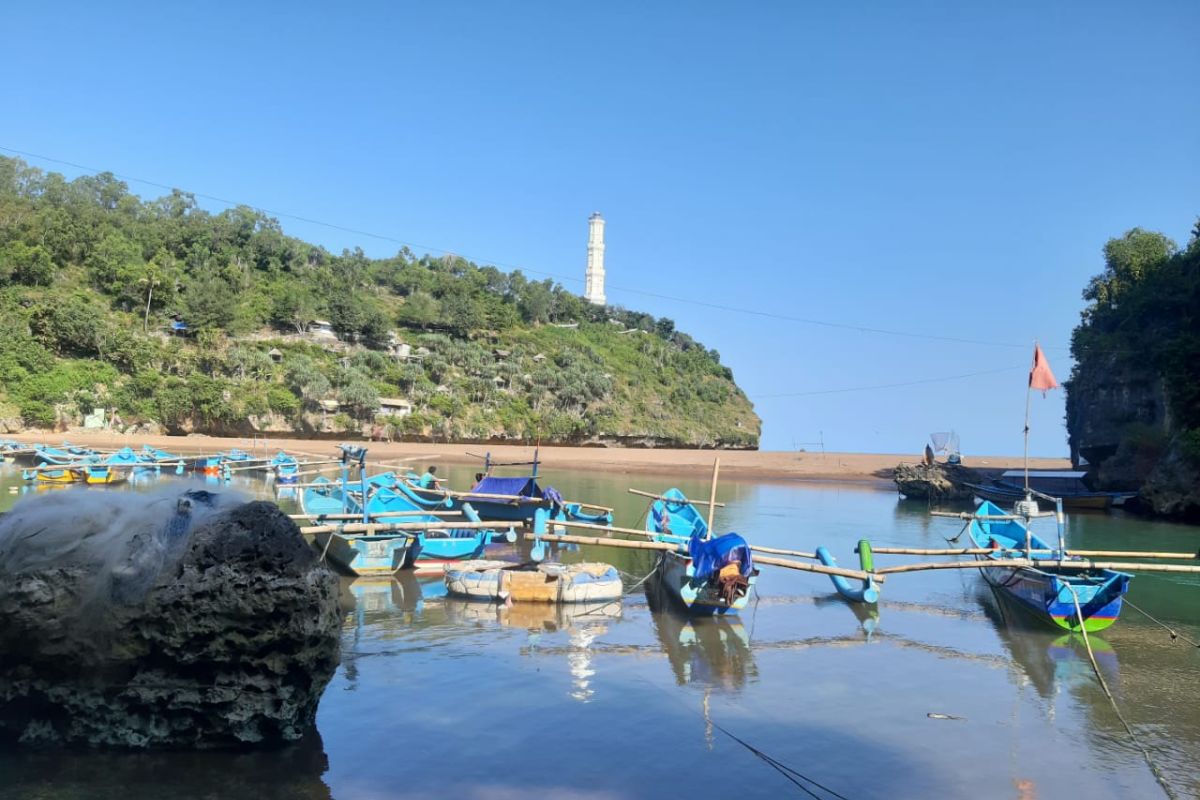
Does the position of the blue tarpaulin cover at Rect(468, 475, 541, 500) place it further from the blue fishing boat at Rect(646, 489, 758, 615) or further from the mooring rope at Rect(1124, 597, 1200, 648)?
the mooring rope at Rect(1124, 597, 1200, 648)

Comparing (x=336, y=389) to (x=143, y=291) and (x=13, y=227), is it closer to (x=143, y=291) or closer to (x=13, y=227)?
(x=143, y=291)

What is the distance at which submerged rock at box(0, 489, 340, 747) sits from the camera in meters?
6.22

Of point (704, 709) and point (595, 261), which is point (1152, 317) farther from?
point (595, 261)

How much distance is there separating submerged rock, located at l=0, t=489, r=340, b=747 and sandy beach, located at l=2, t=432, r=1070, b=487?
3611cm

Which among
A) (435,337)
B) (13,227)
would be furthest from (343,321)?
(13,227)

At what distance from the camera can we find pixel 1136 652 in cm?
1196

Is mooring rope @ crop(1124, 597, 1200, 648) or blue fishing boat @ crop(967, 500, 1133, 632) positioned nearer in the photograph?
blue fishing boat @ crop(967, 500, 1133, 632)

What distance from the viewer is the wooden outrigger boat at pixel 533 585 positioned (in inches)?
530

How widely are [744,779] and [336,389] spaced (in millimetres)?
48872

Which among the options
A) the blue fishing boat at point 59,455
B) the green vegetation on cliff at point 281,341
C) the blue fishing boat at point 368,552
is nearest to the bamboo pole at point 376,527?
the blue fishing boat at point 368,552

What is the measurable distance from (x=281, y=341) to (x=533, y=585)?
48.5 meters

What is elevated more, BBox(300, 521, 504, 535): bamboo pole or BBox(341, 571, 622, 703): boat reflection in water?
BBox(300, 521, 504, 535): bamboo pole

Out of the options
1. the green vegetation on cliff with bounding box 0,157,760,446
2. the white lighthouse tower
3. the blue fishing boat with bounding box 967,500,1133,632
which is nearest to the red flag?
the blue fishing boat with bounding box 967,500,1133,632

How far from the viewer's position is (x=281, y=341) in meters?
56.6
